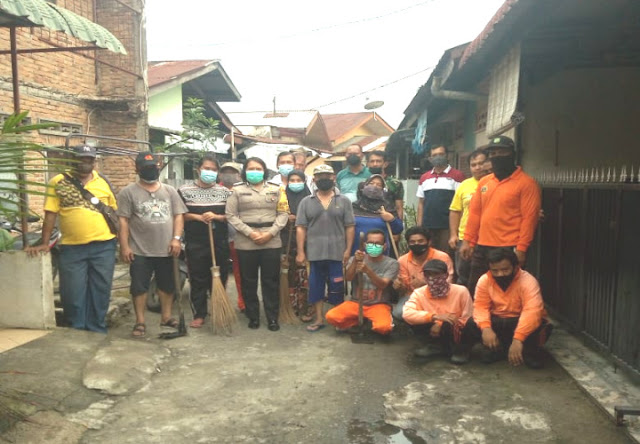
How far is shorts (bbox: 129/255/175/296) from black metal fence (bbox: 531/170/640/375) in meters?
3.91

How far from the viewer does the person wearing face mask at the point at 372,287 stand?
17.6 feet

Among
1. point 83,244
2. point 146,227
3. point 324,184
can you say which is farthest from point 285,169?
point 83,244

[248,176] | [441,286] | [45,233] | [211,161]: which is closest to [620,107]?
[441,286]

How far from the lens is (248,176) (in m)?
5.73

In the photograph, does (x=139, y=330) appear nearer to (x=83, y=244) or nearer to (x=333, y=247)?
(x=83, y=244)

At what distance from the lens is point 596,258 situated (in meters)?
4.49

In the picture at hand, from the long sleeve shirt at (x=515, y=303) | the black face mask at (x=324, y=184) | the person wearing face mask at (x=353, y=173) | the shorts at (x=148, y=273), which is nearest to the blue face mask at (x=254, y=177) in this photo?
the black face mask at (x=324, y=184)

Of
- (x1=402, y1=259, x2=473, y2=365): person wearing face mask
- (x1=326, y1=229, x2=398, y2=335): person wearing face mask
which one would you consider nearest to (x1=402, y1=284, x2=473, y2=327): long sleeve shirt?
(x1=402, y1=259, x2=473, y2=365): person wearing face mask

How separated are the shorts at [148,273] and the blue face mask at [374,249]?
203 cm

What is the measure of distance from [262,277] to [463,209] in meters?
2.24

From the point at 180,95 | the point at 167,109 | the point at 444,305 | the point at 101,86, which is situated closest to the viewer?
the point at 444,305

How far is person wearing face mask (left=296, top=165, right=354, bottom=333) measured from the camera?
5.68 meters

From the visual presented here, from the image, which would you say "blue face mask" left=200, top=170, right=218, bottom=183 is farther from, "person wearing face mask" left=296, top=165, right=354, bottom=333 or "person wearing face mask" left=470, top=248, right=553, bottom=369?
"person wearing face mask" left=470, top=248, right=553, bottom=369

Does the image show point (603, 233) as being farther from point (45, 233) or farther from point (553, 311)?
point (45, 233)
